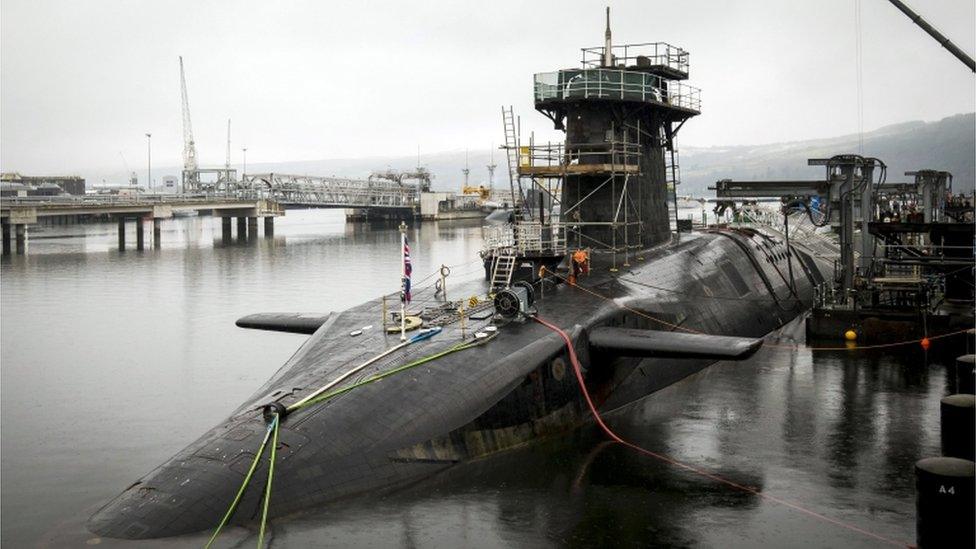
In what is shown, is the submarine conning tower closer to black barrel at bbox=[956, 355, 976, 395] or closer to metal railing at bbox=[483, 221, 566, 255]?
metal railing at bbox=[483, 221, 566, 255]

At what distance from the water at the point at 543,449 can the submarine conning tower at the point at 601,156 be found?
509 centimetres

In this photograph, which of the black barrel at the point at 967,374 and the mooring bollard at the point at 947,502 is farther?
the black barrel at the point at 967,374

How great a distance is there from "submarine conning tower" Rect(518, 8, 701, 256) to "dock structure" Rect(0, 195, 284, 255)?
2011 inches

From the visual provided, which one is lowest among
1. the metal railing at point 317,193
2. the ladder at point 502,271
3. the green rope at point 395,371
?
the green rope at point 395,371

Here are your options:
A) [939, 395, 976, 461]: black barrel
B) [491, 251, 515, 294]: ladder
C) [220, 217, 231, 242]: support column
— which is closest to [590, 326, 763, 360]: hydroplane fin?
[491, 251, 515, 294]: ladder

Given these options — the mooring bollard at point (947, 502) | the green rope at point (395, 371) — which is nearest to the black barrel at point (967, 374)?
the mooring bollard at point (947, 502)

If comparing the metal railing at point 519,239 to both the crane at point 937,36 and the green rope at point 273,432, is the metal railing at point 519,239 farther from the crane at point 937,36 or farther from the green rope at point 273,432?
the crane at point 937,36

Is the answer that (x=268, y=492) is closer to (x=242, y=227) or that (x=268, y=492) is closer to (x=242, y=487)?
(x=242, y=487)

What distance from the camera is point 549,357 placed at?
17812mm

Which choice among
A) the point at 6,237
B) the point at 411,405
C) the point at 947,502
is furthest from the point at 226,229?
the point at 947,502

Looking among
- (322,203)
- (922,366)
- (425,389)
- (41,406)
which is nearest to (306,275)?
(41,406)

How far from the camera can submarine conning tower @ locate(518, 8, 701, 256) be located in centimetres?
2633

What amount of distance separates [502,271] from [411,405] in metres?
7.98

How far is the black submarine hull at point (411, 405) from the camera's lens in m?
13.0
